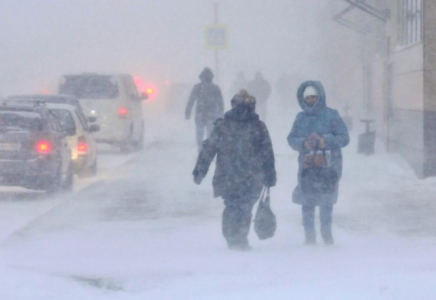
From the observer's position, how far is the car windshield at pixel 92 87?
72.6 ft

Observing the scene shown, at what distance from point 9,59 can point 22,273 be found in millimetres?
58710

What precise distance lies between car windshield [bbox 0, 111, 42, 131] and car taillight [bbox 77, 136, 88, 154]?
265 cm

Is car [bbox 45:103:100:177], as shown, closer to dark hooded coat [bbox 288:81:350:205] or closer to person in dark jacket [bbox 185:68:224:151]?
person in dark jacket [bbox 185:68:224:151]

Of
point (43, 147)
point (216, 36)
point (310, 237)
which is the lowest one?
point (310, 237)

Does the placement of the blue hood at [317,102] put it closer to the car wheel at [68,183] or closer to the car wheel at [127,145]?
the car wheel at [68,183]

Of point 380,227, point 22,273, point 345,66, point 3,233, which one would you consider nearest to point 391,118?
point 380,227

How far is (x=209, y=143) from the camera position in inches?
354

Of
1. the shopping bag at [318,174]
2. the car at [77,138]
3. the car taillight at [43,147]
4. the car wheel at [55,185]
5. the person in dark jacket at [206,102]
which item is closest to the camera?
the shopping bag at [318,174]

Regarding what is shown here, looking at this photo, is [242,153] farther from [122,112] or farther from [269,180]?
[122,112]

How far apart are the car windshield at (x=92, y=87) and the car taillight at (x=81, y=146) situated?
5375 millimetres

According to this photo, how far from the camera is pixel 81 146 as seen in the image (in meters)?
16.7

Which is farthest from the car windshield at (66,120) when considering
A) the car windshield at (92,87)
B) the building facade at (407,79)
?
the building facade at (407,79)

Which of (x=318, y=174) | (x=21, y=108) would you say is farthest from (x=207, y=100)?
(x=318, y=174)

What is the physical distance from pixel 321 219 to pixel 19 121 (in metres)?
5.88
